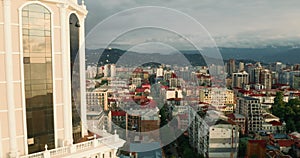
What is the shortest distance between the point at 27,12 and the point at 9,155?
1.30 metres

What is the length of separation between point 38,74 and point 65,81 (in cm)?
28

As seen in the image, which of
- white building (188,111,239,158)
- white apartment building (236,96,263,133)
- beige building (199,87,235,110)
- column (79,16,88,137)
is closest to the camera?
column (79,16,88,137)

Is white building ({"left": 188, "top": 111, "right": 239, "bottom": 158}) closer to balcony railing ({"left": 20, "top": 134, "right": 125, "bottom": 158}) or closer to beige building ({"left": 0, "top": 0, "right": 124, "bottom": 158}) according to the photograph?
balcony railing ({"left": 20, "top": 134, "right": 125, "bottom": 158})

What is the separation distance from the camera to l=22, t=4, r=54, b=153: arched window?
2516 millimetres

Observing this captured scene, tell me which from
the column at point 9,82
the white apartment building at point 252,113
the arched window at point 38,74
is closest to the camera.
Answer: the column at point 9,82

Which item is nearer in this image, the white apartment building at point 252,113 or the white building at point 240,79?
the white apartment building at point 252,113

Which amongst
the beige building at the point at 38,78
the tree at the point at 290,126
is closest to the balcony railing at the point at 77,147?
the beige building at the point at 38,78

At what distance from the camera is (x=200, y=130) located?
25.2ft

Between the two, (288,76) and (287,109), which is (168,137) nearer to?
(287,109)

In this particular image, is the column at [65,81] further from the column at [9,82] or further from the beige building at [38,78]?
the column at [9,82]

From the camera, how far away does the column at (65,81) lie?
2723 mm

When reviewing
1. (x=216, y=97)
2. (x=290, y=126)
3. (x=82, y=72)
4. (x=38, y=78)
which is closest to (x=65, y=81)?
(x=38, y=78)

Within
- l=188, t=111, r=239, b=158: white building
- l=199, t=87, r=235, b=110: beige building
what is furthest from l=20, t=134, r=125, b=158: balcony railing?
l=199, t=87, r=235, b=110: beige building

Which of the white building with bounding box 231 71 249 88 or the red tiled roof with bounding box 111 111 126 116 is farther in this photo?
the white building with bounding box 231 71 249 88
